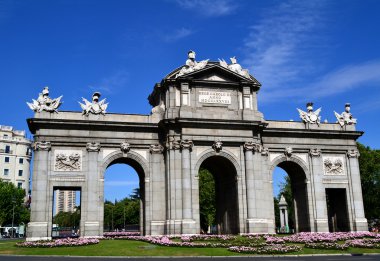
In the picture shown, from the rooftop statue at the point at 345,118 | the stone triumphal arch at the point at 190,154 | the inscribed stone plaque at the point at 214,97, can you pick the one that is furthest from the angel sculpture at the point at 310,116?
the inscribed stone plaque at the point at 214,97

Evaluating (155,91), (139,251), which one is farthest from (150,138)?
(139,251)

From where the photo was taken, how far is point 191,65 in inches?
1687

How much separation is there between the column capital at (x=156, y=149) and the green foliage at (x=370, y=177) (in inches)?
1525

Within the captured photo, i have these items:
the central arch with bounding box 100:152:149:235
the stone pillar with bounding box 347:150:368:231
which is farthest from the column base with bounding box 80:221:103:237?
the stone pillar with bounding box 347:150:368:231

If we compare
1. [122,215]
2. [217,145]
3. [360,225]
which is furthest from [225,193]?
[122,215]

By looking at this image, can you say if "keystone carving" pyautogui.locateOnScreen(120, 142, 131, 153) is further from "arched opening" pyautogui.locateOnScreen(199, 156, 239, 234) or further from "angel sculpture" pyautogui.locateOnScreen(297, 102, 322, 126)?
"angel sculpture" pyautogui.locateOnScreen(297, 102, 322, 126)

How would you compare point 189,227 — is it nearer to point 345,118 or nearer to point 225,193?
point 225,193

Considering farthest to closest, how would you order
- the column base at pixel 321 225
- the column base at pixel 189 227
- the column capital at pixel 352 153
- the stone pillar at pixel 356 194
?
the column capital at pixel 352 153 → the stone pillar at pixel 356 194 → the column base at pixel 321 225 → the column base at pixel 189 227

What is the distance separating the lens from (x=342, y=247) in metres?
32.1

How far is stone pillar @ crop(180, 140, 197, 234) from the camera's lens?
38.4m

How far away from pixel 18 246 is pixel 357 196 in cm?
3381

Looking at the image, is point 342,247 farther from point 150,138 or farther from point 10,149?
point 10,149

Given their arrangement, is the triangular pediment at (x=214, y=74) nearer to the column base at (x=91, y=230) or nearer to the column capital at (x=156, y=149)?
the column capital at (x=156, y=149)

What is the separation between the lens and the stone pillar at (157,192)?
4025 centimetres
